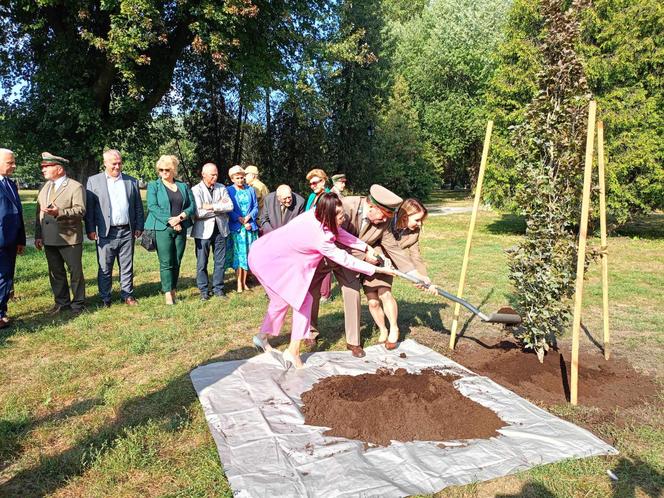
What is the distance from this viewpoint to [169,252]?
693cm

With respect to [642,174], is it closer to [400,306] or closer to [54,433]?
[400,306]

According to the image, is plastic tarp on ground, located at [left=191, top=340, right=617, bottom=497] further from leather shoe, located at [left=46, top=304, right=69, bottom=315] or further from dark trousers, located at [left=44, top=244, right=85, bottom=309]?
leather shoe, located at [left=46, top=304, right=69, bottom=315]

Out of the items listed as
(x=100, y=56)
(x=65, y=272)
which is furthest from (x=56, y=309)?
(x=100, y=56)

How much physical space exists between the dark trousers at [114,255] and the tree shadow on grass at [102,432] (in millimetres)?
2867

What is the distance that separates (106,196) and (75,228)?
0.61 meters

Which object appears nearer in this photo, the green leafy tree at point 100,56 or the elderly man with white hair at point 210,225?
the elderly man with white hair at point 210,225

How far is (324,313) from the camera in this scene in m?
6.88

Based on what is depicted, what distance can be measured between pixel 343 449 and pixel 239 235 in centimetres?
526

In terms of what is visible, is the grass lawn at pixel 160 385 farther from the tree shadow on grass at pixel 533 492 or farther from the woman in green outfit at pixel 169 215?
the woman in green outfit at pixel 169 215

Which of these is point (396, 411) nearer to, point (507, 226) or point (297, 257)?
point (297, 257)

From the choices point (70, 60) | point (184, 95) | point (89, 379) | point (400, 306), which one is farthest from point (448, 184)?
point (89, 379)

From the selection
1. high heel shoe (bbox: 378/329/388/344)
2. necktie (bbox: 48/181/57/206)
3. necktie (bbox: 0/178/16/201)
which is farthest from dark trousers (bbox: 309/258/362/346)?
necktie (bbox: 0/178/16/201)

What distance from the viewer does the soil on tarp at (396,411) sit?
3.48 m

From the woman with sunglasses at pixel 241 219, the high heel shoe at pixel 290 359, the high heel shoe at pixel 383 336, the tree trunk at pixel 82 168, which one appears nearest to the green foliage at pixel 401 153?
the tree trunk at pixel 82 168
